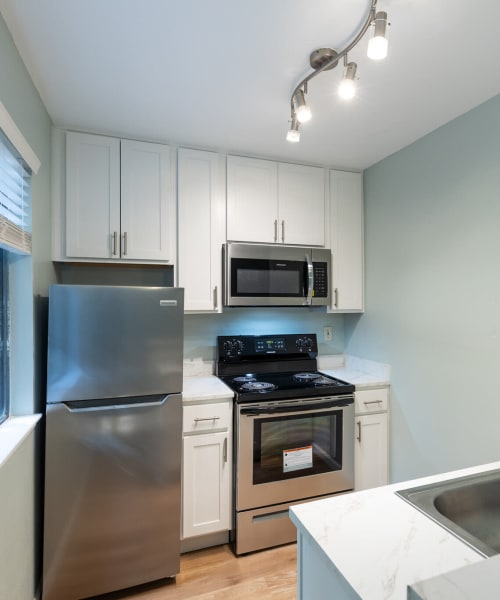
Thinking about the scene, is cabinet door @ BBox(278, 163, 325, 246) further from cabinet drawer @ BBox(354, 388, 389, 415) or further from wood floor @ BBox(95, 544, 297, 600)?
wood floor @ BBox(95, 544, 297, 600)

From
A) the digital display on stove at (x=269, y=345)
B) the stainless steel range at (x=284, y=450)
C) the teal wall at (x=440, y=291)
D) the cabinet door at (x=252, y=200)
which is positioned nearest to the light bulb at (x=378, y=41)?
the teal wall at (x=440, y=291)

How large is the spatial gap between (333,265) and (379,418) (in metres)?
1.12

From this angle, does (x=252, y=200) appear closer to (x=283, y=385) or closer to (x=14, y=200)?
(x=283, y=385)

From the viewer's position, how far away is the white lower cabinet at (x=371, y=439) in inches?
90.3

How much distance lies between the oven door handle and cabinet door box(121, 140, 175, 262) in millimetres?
1054

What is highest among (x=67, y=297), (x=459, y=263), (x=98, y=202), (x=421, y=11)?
(x=421, y=11)

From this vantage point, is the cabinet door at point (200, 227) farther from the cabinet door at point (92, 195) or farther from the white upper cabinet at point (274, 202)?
the cabinet door at point (92, 195)

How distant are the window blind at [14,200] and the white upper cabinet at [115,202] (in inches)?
17.4

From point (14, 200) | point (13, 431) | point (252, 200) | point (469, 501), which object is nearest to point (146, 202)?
point (252, 200)

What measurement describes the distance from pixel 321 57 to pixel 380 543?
1655 mm

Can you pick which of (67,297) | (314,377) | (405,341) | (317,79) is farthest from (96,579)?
(317,79)

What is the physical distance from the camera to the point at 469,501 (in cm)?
100

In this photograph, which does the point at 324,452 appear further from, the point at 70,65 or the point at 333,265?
the point at 70,65

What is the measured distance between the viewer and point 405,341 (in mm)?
2268
